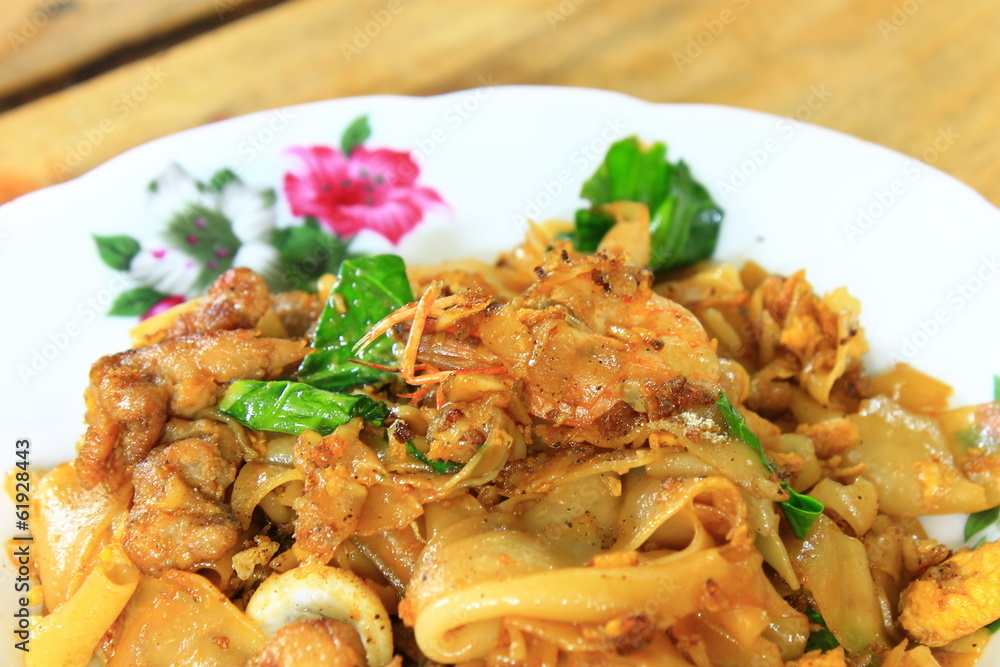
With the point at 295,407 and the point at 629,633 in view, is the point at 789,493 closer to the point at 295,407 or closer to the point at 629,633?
the point at 629,633

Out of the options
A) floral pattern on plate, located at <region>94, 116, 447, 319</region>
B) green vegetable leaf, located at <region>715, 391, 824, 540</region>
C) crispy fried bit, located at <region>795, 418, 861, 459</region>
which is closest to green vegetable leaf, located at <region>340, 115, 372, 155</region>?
floral pattern on plate, located at <region>94, 116, 447, 319</region>

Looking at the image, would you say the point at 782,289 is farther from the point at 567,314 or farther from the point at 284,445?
the point at 284,445

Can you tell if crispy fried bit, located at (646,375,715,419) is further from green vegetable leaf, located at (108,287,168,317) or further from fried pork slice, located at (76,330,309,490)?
green vegetable leaf, located at (108,287,168,317)

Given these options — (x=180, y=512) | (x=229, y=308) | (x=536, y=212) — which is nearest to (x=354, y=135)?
(x=536, y=212)

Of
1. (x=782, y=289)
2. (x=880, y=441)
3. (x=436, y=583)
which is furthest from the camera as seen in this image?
(x=782, y=289)

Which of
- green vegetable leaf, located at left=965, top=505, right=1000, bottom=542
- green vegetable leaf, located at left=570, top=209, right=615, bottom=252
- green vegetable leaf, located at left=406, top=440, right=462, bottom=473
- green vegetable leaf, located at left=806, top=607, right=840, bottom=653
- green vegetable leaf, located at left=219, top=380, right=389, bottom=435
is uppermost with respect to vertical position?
green vegetable leaf, located at left=219, top=380, right=389, bottom=435

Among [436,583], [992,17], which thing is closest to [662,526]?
[436,583]
